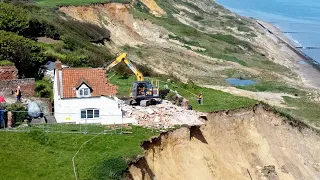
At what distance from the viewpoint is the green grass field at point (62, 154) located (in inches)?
987

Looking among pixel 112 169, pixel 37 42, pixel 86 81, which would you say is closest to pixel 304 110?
pixel 37 42

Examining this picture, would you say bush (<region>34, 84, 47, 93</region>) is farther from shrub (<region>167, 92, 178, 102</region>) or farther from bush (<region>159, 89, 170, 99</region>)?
shrub (<region>167, 92, 178, 102</region>)

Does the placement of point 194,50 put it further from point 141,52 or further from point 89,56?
Result: point 89,56

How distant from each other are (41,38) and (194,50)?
1265 inches

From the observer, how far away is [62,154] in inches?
1070

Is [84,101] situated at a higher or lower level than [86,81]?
lower

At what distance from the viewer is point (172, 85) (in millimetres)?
45125

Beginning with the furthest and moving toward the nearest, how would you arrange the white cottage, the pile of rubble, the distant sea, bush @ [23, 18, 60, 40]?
the distant sea
bush @ [23, 18, 60, 40]
the pile of rubble
the white cottage

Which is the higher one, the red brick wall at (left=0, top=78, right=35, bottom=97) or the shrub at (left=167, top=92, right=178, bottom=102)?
the red brick wall at (left=0, top=78, right=35, bottom=97)

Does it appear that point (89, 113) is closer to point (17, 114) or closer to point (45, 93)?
point (17, 114)

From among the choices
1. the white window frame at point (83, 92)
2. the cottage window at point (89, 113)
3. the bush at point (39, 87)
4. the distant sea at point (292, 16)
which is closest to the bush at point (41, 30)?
the bush at point (39, 87)

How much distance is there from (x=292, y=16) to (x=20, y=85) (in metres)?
131

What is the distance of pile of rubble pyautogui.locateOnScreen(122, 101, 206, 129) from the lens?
32.9m

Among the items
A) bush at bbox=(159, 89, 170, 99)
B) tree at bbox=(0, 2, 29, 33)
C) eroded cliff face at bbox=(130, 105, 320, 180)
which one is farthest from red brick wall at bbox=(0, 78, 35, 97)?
tree at bbox=(0, 2, 29, 33)
